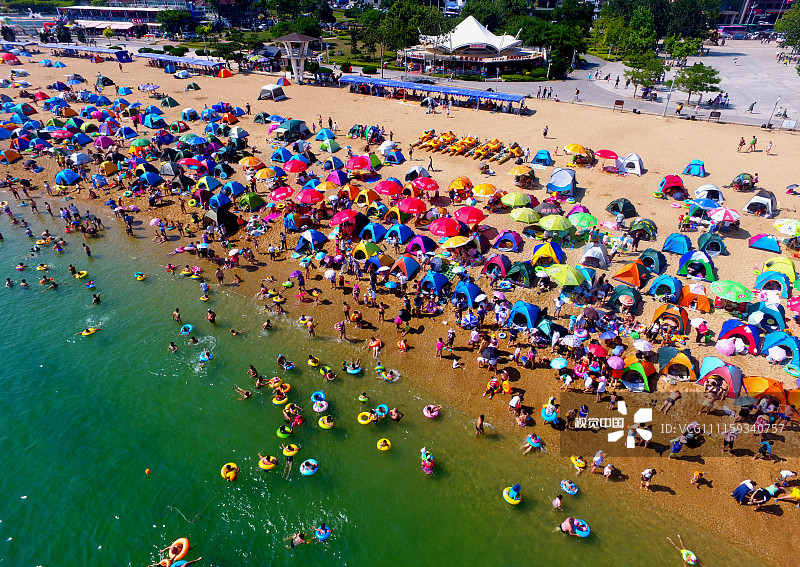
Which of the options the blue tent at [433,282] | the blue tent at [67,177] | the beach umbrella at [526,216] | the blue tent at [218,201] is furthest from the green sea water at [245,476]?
the blue tent at [67,177]

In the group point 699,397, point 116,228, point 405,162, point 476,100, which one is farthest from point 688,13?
point 116,228

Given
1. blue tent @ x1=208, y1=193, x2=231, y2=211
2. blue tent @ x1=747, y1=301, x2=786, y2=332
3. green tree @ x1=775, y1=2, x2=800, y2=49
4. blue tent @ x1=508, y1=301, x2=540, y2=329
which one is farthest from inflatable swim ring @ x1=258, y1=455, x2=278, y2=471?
green tree @ x1=775, y1=2, x2=800, y2=49

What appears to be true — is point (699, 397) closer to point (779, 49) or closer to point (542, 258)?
point (542, 258)

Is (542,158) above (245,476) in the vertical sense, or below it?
above

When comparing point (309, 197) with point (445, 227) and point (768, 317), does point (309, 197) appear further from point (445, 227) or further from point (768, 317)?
point (768, 317)

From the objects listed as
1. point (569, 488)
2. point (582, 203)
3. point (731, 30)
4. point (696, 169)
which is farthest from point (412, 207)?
point (731, 30)

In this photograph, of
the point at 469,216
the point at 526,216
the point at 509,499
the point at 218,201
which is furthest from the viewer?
the point at 218,201

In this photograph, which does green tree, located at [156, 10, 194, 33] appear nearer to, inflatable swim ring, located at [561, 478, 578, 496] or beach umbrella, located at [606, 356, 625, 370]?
beach umbrella, located at [606, 356, 625, 370]
